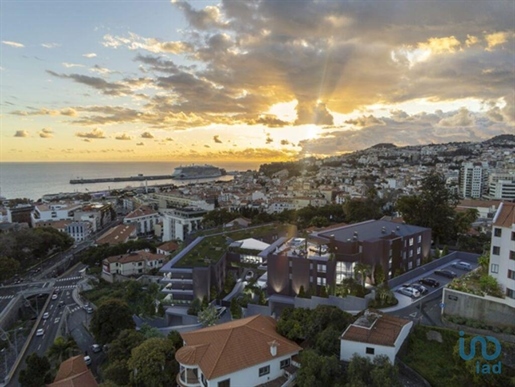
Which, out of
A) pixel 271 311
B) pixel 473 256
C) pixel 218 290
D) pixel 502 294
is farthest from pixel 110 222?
pixel 502 294

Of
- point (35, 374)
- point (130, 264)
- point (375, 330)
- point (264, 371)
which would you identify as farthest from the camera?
point (130, 264)

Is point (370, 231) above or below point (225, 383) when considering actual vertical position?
above

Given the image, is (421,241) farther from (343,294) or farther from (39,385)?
(39,385)

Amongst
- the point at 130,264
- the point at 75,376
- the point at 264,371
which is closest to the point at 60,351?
the point at 75,376

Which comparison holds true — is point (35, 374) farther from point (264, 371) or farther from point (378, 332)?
point (378, 332)

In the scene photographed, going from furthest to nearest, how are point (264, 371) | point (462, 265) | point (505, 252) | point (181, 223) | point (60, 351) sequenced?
point (181, 223) → point (462, 265) → point (60, 351) → point (505, 252) → point (264, 371)

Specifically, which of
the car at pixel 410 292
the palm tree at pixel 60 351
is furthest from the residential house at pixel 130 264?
the car at pixel 410 292

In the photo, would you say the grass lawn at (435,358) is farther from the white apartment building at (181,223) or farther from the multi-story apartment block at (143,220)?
the multi-story apartment block at (143,220)
